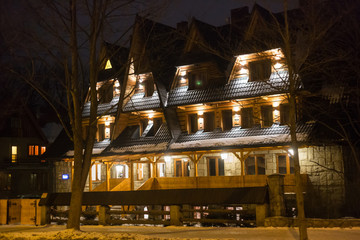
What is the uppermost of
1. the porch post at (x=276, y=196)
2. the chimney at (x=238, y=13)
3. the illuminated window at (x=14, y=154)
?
the chimney at (x=238, y=13)

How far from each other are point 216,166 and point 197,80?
5.96 m

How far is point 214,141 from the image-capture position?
29500 mm

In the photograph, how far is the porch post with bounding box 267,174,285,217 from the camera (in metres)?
17.9

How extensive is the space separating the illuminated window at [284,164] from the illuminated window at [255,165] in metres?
1.08

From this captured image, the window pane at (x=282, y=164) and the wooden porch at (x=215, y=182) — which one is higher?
the window pane at (x=282, y=164)

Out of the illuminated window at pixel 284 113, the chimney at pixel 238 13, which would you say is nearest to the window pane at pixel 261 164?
the illuminated window at pixel 284 113

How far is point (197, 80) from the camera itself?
31.5 m

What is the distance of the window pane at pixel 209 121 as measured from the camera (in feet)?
103

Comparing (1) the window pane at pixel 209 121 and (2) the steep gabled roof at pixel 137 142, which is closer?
(2) the steep gabled roof at pixel 137 142

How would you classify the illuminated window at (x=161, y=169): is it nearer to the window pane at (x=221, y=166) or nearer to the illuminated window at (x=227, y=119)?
the window pane at (x=221, y=166)

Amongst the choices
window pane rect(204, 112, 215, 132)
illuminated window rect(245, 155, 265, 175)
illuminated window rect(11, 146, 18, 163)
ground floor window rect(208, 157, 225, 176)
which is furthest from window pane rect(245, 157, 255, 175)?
illuminated window rect(11, 146, 18, 163)

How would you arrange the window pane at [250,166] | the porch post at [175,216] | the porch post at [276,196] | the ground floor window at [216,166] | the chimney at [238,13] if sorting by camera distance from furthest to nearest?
the chimney at [238,13], the ground floor window at [216,166], the window pane at [250,166], the porch post at [175,216], the porch post at [276,196]

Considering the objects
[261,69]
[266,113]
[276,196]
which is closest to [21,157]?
[266,113]

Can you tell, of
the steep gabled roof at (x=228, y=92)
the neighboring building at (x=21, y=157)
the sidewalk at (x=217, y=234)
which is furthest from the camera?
the neighboring building at (x=21, y=157)
